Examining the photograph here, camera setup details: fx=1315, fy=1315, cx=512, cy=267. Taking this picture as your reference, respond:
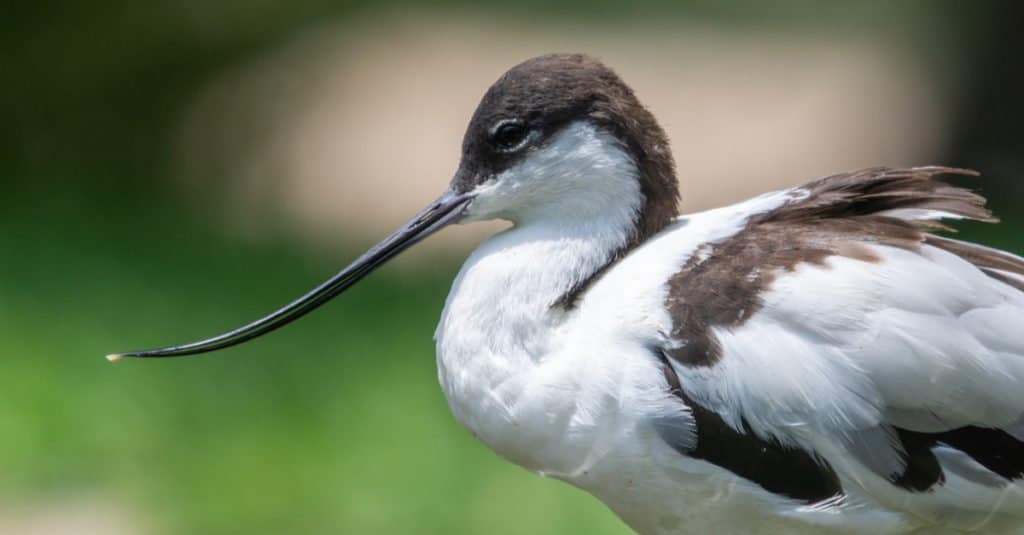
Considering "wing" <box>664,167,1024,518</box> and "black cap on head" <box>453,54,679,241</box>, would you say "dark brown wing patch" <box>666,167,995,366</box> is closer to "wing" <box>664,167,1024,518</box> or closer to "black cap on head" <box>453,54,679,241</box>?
"wing" <box>664,167,1024,518</box>

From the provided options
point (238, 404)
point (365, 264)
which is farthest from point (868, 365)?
point (238, 404)

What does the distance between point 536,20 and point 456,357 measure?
7963mm

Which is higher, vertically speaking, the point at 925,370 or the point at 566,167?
the point at 566,167

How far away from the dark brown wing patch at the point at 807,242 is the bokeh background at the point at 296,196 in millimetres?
1840

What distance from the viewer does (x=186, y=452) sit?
4766 millimetres

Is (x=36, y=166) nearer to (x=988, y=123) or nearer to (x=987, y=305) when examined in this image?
(x=988, y=123)

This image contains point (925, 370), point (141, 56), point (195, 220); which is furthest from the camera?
point (141, 56)

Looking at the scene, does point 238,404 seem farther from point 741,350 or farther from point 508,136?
point 741,350

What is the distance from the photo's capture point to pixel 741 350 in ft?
8.73

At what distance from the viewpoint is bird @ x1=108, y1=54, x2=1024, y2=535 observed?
2.65 m

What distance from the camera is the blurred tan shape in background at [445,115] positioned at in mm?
7066

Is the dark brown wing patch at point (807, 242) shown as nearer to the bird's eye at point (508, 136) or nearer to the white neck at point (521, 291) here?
the white neck at point (521, 291)

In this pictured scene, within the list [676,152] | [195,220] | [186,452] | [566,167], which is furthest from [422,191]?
[566,167]

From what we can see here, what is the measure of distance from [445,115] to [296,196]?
6.00 ft
